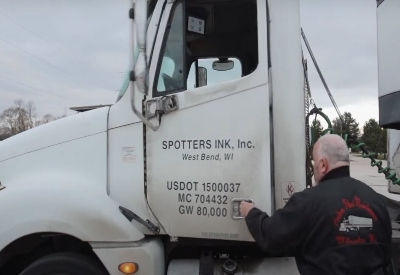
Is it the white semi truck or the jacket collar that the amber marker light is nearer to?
the white semi truck

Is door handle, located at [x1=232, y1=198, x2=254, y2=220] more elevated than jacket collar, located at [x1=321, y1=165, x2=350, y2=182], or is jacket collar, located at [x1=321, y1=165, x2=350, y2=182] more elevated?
jacket collar, located at [x1=321, y1=165, x2=350, y2=182]

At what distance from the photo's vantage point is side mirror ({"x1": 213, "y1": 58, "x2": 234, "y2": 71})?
12.6 feet

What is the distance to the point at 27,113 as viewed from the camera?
57.1 m

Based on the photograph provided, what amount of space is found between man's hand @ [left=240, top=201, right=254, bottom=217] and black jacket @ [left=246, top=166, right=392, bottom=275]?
0.41 m

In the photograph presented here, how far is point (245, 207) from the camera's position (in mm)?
2965

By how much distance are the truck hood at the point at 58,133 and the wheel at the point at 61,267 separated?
815 mm

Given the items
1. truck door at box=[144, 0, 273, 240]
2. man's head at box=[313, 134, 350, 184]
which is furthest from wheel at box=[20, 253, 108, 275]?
man's head at box=[313, 134, 350, 184]

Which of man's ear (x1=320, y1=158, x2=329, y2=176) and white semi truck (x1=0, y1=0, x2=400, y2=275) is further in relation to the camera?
white semi truck (x1=0, y1=0, x2=400, y2=275)

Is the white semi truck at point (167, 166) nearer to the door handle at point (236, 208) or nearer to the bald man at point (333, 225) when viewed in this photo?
the door handle at point (236, 208)

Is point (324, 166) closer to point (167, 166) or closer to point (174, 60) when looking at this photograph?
point (167, 166)

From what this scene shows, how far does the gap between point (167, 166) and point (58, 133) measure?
34.8 inches

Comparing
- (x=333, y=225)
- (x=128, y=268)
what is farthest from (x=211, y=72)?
(x=333, y=225)

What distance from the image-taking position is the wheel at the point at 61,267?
3143 millimetres

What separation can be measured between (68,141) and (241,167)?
1295mm
